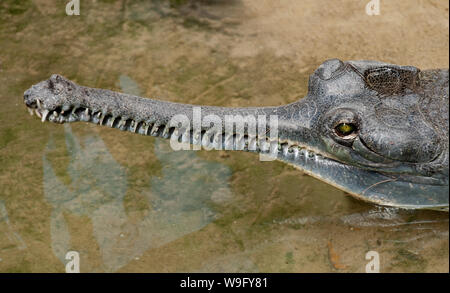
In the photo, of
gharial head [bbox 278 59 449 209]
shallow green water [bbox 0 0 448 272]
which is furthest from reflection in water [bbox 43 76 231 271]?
gharial head [bbox 278 59 449 209]

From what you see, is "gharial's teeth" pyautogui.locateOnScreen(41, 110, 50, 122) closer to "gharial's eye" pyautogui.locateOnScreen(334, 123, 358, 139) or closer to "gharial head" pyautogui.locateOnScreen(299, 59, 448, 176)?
"gharial head" pyautogui.locateOnScreen(299, 59, 448, 176)

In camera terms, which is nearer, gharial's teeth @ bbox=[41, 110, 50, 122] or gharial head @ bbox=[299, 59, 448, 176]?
gharial's teeth @ bbox=[41, 110, 50, 122]

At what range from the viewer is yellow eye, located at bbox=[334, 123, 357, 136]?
4090 millimetres

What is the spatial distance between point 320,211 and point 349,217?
0.27 m

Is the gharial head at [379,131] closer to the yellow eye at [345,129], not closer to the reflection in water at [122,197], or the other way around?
the yellow eye at [345,129]

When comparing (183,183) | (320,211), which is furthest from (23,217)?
(320,211)

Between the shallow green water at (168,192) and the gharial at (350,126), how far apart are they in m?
0.38

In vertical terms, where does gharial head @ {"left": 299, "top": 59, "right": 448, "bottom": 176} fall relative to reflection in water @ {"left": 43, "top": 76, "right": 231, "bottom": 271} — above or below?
above

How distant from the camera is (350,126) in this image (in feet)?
13.4

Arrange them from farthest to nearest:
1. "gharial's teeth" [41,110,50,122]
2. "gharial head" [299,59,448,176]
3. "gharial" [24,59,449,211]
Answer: "gharial head" [299,59,448,176]
"gharial" [24,59,449,211]
"gharial's teeth" [41,110,50,122]

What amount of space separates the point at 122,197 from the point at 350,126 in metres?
2.14

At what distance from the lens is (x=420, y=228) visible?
4.53 m

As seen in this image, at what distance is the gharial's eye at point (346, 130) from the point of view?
4090 millimetres

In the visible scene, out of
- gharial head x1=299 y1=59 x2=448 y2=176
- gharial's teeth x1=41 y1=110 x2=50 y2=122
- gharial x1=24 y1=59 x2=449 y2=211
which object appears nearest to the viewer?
gharial's teeth x1=41 y1=110 x2=50 y2=122
